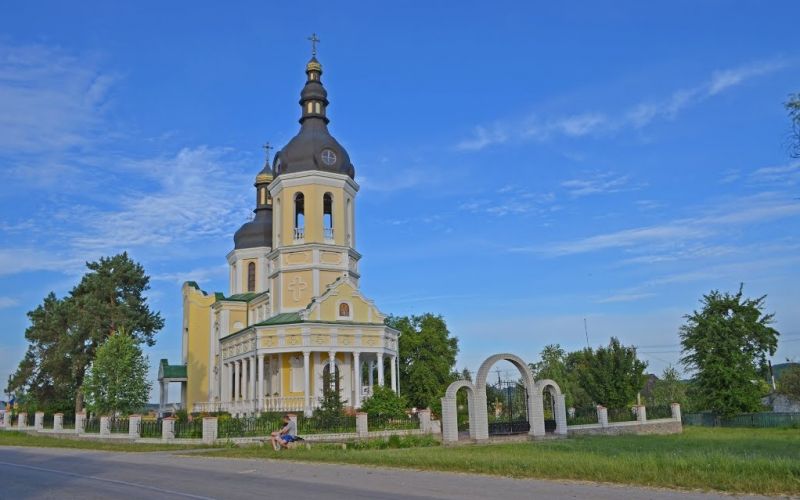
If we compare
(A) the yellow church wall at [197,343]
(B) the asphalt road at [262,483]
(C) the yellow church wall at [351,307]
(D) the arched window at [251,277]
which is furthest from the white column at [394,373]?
(B) the asphalt road at [262,483]

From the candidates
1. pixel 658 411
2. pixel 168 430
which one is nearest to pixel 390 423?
pixel 168 430

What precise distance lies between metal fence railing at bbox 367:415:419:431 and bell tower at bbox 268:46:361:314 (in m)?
12.4

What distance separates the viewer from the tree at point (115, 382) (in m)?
33.2

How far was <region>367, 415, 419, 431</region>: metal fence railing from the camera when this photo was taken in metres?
26.9

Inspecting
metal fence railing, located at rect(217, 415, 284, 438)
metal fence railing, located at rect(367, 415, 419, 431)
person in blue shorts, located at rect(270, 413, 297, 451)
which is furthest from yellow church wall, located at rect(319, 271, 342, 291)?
person in blue shorts, located at rect(270, 413, 297, 451)

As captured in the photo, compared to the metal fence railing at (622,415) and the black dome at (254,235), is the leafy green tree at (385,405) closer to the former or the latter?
the metal fence railing at (622,415)

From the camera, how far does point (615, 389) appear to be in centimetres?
3469

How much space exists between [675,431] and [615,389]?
368 cm

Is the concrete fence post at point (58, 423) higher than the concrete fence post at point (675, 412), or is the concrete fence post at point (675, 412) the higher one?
the concrete fence post at point (58, 423)

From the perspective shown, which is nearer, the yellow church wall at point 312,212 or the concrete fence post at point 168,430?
the concrete fence post at point 168,430

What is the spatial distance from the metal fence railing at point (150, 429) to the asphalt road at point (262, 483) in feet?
29.3

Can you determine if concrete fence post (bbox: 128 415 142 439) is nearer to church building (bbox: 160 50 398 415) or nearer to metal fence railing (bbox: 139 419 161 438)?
metal fence railing (bbox: 139 419 161 438)

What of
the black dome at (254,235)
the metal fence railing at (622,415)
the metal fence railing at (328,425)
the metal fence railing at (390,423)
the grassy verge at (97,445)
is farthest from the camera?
the black dome at (254,235)

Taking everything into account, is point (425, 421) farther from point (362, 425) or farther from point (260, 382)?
point (260, 382)
